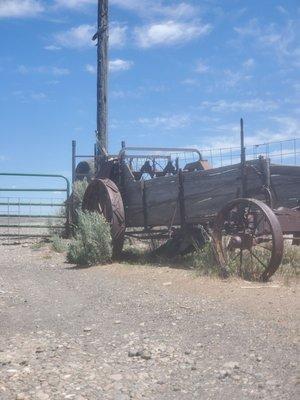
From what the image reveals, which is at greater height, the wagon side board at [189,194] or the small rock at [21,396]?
the wagon side board at [189,194]

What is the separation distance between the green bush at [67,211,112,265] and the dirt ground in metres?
2.14

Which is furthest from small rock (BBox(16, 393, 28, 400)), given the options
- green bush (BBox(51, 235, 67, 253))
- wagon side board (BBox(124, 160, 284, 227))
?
green bush (BBox(51, 235, 67, 253))

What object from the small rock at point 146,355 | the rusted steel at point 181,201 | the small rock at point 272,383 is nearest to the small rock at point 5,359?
the small rock at point 146,355

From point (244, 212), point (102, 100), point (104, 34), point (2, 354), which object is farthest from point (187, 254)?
point (104, 34)

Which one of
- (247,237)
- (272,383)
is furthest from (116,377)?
Result: (247,237)

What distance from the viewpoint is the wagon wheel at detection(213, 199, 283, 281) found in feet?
27.3

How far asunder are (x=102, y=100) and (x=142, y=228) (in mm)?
6512

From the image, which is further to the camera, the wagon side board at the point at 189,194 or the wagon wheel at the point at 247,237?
the wagon side board at the point at 189,194

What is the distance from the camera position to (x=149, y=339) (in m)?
5.61

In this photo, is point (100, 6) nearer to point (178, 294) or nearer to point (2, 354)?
point (178, 294)

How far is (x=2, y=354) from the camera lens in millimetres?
5270

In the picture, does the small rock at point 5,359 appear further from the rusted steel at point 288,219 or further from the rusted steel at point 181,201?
the rusted steel at point 181,201

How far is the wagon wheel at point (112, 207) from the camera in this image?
1187 cm

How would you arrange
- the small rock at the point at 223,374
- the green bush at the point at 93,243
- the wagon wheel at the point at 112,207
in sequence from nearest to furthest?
the small rock at the point at 223,374, the green bush at the point at 93,243, the wagon wheel at the point at 112,207
